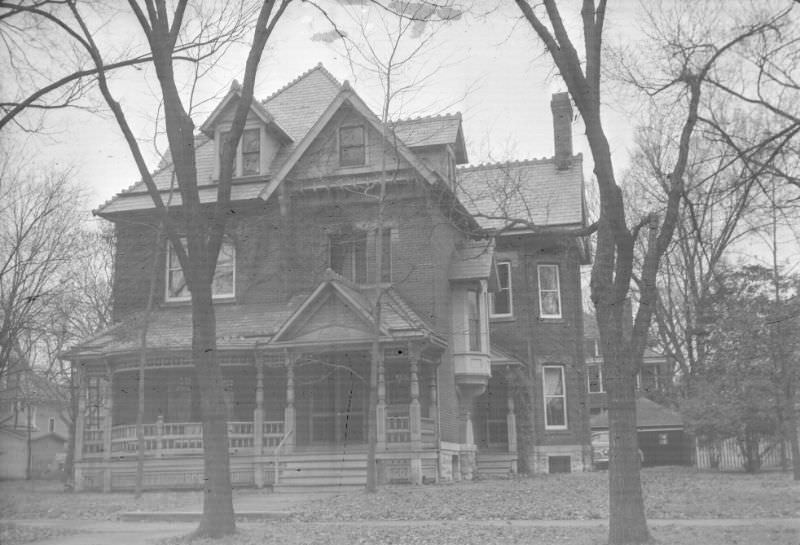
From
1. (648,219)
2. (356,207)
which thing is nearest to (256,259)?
(356,207)

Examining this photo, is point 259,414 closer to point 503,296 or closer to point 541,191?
point 503,296

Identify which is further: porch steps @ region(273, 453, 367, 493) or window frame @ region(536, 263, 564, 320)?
window frame @ region(536, 263, 564, 320)

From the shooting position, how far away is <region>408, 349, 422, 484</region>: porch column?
21.7 meters

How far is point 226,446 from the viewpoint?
12.5 metres

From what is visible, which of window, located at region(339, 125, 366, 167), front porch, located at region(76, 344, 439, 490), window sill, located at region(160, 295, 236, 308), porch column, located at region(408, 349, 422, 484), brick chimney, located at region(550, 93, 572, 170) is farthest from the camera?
brick chimney, located at region(550, 93, 572, 170)

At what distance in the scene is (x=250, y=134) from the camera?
87.1ft

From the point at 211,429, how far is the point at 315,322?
10.1m

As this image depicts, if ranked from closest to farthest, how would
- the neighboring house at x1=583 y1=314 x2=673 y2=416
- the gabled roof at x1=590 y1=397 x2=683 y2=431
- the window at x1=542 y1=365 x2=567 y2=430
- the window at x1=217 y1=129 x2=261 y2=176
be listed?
the window at x1=217 y1=129 x2=261 y2=176 < the window at x1=542 y1=365 x2=567 y2=430 < the gabled roof at x1=590 y1=397 x2=683 y2=431 < the neighboring house at x1=583 y1=314 x2=673 y2=416

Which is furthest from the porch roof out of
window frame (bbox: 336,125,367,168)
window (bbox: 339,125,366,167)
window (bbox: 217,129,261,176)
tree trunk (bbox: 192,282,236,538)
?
tree trunk (bbox: 192,282,236,538)

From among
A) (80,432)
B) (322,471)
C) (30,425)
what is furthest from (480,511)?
(30,425)

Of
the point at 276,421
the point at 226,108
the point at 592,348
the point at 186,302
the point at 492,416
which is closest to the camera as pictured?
the point at 276,421

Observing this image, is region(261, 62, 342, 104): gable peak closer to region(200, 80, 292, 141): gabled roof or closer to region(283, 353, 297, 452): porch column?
region(200, 80, 292, 141): gabled roof

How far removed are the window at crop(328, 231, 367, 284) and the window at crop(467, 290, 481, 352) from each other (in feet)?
11.2

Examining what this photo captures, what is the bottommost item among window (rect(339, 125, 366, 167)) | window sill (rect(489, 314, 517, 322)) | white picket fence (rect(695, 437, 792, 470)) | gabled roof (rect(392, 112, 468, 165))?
white picket fence (rect(695, 437, 792, 470))
